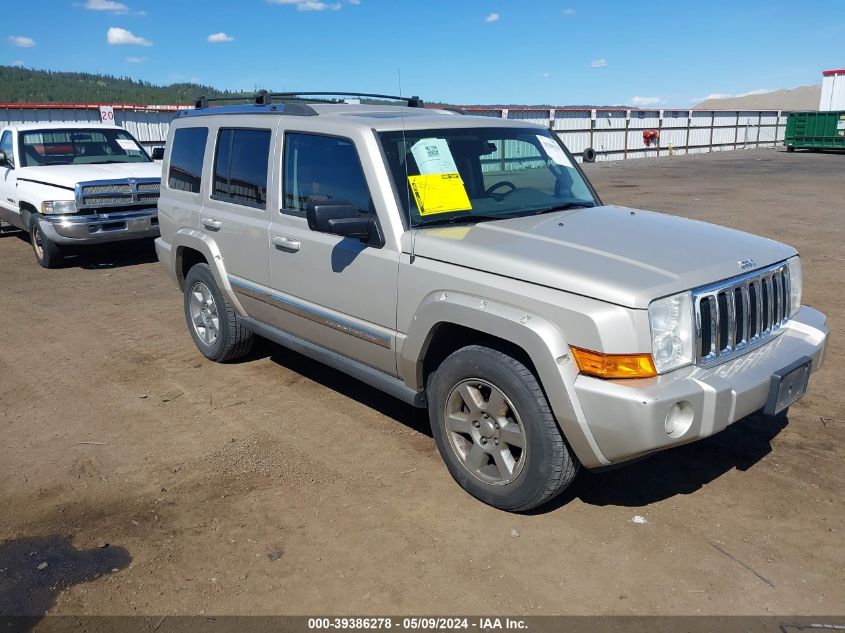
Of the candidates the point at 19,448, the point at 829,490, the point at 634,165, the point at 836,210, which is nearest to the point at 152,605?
the point at 19,448

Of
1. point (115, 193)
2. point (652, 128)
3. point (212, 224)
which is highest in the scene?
point (652, 128)

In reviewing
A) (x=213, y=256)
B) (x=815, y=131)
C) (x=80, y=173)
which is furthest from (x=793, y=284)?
(x=815, y=131)

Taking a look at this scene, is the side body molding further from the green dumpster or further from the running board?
the green dumpster

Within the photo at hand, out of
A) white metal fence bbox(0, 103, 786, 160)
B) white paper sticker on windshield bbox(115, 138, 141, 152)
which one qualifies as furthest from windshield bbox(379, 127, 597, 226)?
white metal fence bbox(0, 103, 786, 160)

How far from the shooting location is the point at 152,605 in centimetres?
303

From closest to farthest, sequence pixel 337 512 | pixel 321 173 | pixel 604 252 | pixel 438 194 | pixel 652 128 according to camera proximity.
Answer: pixel 604 252, pixel 337 512, pixel 438 194, pixel 321 173, pixel 652 128

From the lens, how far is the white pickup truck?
31.4 feet

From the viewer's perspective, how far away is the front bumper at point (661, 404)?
2.96m

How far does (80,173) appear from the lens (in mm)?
9906

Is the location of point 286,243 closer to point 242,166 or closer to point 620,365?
point 242,166

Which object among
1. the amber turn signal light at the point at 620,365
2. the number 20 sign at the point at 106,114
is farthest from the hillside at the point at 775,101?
the amber turn signal light at the point at 620,365

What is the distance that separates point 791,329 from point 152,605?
3.39 m

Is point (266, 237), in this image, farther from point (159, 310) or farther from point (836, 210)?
point (836, 210)

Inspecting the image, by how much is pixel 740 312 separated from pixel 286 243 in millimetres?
2686
